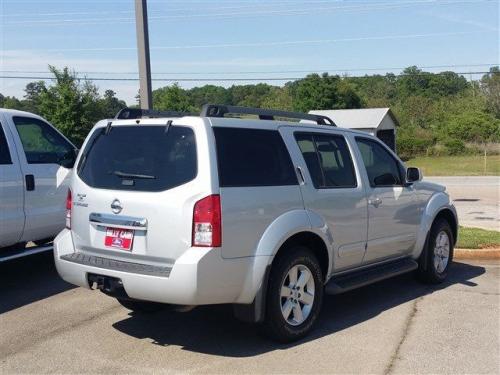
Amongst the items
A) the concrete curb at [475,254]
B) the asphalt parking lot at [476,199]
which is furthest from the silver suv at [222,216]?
the asphalt parking lot at [476,199]

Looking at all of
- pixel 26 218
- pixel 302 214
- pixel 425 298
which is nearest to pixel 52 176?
pixel 26 218

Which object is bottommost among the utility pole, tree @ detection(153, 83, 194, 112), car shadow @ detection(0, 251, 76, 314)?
car shadow @ detection(0, 251, 76, 314)

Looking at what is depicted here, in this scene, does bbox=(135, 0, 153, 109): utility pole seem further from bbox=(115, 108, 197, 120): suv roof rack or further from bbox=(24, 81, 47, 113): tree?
bbox=(24, 81, 47, 113): tree

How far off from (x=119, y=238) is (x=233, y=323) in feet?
4.95

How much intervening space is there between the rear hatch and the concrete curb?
5436mm

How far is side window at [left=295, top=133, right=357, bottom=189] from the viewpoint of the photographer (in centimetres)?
547

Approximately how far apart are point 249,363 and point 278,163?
167cm

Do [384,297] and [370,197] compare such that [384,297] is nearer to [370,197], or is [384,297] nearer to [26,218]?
[370,197]

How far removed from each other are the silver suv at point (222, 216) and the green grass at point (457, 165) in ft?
86.7

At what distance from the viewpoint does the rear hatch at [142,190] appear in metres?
4.48

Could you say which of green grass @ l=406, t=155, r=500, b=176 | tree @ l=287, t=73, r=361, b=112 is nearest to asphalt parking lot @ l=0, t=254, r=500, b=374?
green grass @ l=406, t=155, r=500, b=176

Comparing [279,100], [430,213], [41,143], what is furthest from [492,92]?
[41,143]

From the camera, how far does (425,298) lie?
648 centimetres

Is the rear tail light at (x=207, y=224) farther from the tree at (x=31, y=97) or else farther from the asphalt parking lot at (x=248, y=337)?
the tree at (x=31, y=97)
